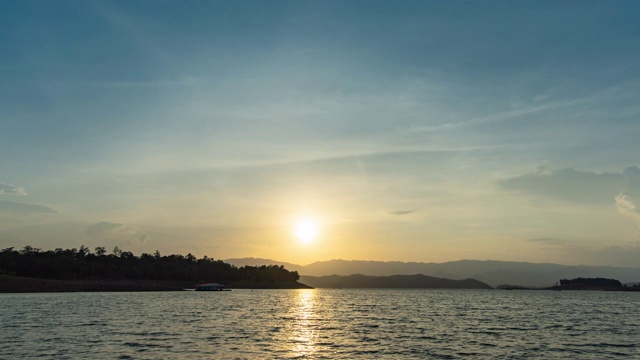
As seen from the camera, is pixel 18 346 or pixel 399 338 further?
pixel 399 338

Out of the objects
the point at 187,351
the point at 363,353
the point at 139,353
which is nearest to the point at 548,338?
the point at 363,353

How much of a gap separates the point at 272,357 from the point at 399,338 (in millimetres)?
27252

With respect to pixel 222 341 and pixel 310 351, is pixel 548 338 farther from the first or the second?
pixel 222 341

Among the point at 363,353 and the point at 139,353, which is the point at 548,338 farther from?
the point at 139,353

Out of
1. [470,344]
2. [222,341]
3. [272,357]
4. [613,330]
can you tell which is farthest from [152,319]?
→ [613,330]

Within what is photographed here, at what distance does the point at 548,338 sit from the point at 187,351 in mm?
56755

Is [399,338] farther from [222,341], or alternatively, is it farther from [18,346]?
[18,346]

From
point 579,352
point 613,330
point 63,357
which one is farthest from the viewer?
point 613,330

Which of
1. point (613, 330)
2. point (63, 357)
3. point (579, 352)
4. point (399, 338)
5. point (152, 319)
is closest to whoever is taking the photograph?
point (63, 357)

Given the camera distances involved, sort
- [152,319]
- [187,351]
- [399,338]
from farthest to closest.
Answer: [152,319]
[399,338]
[187,351]

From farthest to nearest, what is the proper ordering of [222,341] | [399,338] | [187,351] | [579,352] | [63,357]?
[399,338], [222,341], [579,352], [187,351], [63,357]

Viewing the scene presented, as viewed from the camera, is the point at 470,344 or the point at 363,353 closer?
the point at 363,353

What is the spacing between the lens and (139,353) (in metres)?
59.0

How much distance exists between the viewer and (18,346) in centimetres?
6294
